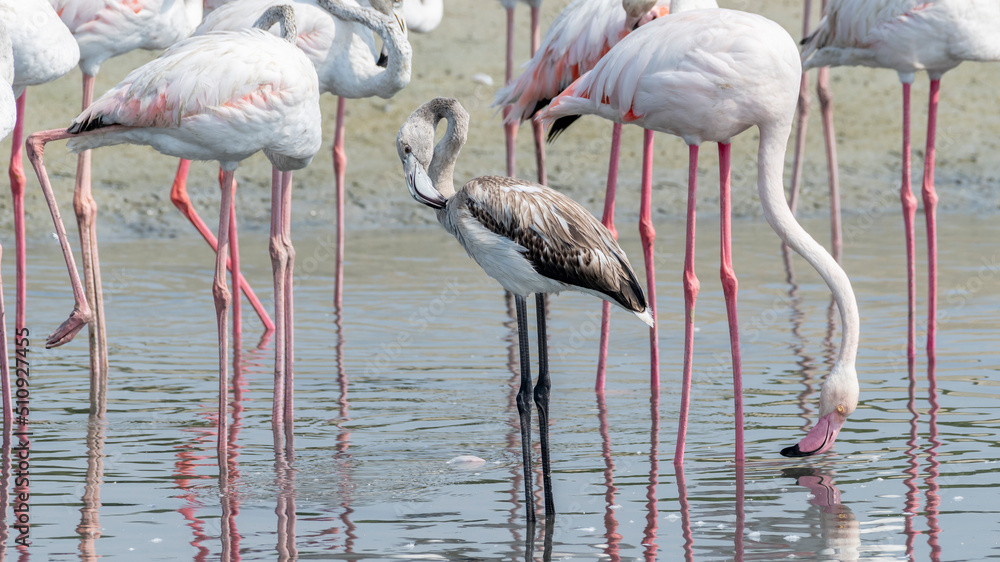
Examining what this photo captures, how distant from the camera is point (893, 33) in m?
6.95

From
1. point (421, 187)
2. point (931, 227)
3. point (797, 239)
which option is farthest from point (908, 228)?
point (421, 187)

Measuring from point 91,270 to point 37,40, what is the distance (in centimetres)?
104

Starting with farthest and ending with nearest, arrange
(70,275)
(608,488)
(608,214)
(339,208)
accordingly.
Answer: (339,208)
(608,214)
(70,275)
(608,488)

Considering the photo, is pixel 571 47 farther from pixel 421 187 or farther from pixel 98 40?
pixel 98 40

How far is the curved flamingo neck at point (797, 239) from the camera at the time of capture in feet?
16.9

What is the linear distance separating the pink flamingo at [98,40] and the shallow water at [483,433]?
0.41 meters

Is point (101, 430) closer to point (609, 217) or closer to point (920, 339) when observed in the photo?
point (609, 217)

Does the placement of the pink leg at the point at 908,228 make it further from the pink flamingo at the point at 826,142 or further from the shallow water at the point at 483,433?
the pink flamingo at the point at 826,142

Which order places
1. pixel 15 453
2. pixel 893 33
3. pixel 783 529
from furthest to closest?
1. pixel 893 33
2. pixel 15 453
3. pixel 783 529

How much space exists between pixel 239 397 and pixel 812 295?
3957mm

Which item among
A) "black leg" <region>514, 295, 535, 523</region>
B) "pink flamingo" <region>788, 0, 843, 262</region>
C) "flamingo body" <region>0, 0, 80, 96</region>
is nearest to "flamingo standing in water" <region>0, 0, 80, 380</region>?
"flamingo body" <region>0, 0, 80, 96</region>

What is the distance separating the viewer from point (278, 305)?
6.02 m

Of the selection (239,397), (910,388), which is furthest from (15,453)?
(910,388)

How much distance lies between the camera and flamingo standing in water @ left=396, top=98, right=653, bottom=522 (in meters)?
4.60
